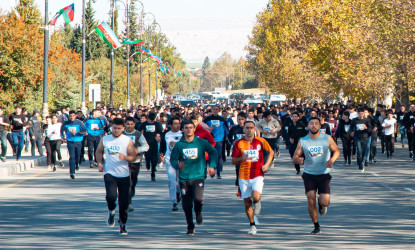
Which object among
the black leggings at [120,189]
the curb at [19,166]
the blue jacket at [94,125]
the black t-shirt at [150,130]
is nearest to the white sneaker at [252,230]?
the black leggings at [120,189]

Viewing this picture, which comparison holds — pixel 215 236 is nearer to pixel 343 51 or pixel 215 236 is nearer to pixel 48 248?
pixel 48 248

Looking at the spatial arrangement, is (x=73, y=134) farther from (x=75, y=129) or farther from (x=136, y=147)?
(x=136, y=147)

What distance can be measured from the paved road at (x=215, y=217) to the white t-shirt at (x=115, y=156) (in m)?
0.80

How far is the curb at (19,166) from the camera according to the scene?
20.1m

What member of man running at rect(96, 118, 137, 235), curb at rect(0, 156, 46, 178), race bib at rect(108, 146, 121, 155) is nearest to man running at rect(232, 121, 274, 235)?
man running at rect(96, 118, 137, 235)

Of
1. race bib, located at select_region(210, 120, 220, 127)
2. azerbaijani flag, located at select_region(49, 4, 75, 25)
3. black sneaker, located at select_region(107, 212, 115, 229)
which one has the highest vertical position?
azerbaijani flag, located at select_region(49, 4, 75, 25)

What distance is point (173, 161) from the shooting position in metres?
10.5

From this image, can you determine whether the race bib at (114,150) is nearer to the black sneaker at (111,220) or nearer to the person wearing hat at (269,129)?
the black sneaker at (111,220)

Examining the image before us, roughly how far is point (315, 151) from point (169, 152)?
4.26 m

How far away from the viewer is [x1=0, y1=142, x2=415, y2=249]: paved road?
948cm

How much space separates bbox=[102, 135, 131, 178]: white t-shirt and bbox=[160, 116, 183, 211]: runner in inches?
88.3

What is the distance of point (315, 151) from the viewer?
10.3m

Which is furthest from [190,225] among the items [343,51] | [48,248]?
[343,51]

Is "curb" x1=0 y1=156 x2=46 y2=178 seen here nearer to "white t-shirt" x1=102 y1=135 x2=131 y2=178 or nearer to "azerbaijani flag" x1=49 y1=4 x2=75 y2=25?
"azerbaijani flag" x1=49 y1=4 x2=75 y2=25
